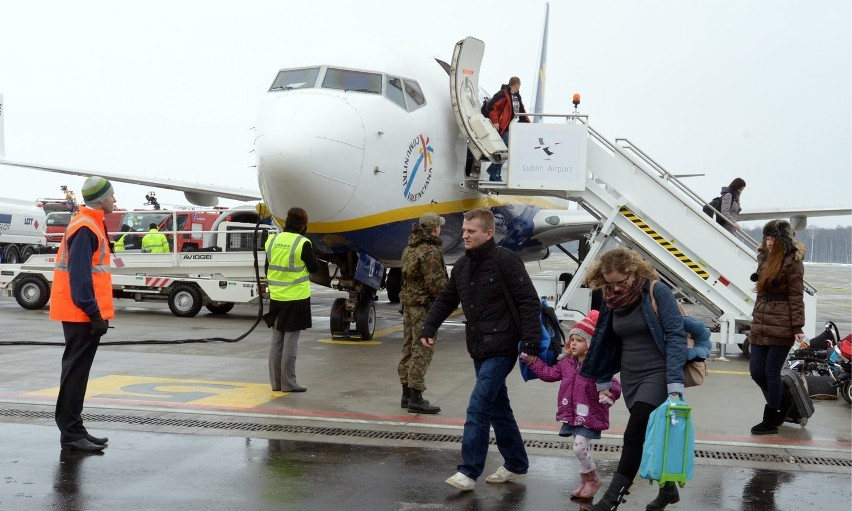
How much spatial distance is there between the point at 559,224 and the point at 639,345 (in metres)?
12.4

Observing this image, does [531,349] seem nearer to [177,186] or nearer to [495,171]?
[495,171]

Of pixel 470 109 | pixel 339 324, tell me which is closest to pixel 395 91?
pixel 470 109

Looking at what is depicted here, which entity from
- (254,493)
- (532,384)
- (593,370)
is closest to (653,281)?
(593,370)

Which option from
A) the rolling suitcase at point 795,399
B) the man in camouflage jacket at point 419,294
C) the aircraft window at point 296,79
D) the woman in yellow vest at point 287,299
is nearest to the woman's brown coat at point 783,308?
Result: the rolling suitcase at point 795,399

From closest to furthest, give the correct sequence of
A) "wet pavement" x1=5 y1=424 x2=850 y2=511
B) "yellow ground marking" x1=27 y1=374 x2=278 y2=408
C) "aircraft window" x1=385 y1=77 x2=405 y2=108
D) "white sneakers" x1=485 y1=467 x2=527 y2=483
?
"wet pavement" x1=5 y1=424 x2=850 y2=511, "white sneakers" x1=485 y1=467 x2=527 y2=483, "yellow ground marking" x1=27 y1=374 x2=278 y2=408, "aircraft window" x1=385 y1=77 x2=405 y2=108

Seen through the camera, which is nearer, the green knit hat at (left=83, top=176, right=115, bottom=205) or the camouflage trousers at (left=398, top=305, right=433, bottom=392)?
the green knit hat at (left=83, top=176, right=115, bottom=205)

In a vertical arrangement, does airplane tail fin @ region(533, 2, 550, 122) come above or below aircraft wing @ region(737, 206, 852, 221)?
above

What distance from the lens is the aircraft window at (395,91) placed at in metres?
12.2

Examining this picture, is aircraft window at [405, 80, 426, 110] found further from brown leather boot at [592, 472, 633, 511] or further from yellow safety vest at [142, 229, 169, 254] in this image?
yellow safety vest at [142, 229, 169, 254]

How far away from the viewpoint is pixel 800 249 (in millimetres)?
7688

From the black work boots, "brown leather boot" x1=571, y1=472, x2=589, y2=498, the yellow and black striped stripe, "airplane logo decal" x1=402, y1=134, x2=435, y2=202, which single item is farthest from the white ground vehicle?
"brown leather boot" x1=571, y1=472, x2=589, y2=498

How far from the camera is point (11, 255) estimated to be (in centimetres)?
3941

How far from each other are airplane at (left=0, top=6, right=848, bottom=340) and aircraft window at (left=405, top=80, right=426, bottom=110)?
0.8 inches

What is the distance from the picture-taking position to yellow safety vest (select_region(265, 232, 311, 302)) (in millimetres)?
8906
